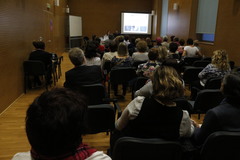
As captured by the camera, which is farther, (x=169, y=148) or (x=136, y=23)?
(x=136, y=23)

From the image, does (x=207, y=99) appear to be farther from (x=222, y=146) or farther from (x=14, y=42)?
(x=14, y=42)

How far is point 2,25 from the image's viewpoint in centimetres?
388

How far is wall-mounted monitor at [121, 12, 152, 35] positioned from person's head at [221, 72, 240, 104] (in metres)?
12.7

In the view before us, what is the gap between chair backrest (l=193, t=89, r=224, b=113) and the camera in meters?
2.73

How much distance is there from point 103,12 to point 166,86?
529 inches

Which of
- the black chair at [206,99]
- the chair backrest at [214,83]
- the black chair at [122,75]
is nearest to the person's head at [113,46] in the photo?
the black chair at [122,75]

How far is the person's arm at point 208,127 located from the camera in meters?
1.60

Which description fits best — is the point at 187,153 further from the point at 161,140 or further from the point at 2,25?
the point at 2,25

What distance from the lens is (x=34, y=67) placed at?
16.1 feet

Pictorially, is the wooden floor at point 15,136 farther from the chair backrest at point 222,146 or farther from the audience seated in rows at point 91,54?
the chair backrest at point 222,146

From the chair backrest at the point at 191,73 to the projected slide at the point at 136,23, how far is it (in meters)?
10.1

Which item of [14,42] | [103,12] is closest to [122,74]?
[14,42]

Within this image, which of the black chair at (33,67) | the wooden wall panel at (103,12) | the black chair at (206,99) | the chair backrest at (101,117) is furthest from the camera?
A: the wooden wall panel at (103,12)

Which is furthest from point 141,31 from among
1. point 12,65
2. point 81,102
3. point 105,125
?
point 81,102
